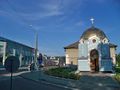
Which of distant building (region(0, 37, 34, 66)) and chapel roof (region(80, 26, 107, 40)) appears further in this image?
distant building (region(0, 37, 34, 66))

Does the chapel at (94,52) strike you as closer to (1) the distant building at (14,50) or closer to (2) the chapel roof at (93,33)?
(2) the chapel roof at (93,33)

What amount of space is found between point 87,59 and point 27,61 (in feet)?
182

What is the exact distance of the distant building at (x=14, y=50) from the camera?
67250 mm

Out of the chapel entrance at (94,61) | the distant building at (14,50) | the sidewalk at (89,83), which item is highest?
the distant building at (14,50)

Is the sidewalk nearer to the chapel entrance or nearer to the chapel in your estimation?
the chapel

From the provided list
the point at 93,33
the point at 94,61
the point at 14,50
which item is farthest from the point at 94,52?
the point at 14,50

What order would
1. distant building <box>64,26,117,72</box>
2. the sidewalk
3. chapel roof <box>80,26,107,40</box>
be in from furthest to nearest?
1. chapel roof <box>80,26,107,40</box>
2. distant building <box>64,26,117,72</box>
3. the sidewalk

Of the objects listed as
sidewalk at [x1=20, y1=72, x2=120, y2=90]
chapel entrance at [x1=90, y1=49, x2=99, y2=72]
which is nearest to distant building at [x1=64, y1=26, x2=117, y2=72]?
chapel entrance at [x1=90, y1=49, x2=99, y2=72]

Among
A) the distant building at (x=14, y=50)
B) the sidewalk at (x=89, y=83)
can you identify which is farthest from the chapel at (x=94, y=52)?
the distant building at (x=14, y=50)

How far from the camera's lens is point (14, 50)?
248 feet

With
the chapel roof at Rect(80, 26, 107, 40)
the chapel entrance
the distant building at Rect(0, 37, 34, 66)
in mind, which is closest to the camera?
the chapel entrance

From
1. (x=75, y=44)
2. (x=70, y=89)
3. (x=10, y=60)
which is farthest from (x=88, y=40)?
(x=75, y=44)

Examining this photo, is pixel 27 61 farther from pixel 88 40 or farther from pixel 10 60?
pixel 10 60

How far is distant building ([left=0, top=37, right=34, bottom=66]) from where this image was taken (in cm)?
6725
